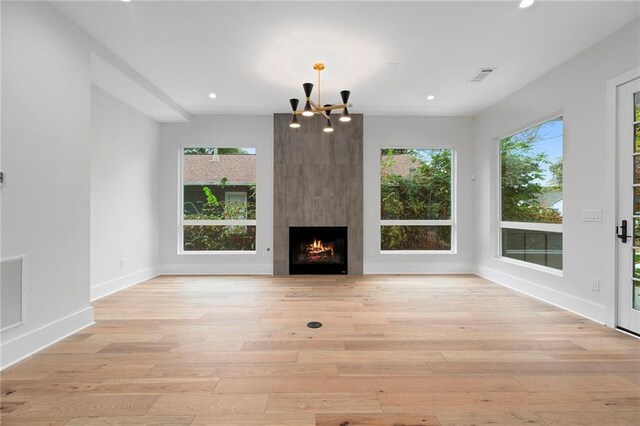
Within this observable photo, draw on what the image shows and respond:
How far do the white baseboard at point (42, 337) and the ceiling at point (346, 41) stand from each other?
270cm

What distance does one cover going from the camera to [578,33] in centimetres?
308

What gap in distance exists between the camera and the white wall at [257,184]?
5727 millimetres

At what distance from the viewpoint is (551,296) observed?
3.91 metres

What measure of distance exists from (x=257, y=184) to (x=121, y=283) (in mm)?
2575

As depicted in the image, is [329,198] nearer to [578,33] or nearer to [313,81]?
[313,81]

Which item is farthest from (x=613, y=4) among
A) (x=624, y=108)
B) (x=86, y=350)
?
(x=86, y=350)

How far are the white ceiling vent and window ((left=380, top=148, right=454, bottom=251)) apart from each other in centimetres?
184

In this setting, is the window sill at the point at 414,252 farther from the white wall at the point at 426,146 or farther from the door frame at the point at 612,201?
the door frame at the point at 612,201

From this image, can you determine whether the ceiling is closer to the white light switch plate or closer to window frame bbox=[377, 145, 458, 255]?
window frame bbox=[377, 145, 458, 255]

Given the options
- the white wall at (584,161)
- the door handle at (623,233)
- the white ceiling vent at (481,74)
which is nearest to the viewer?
the door handle at (623,233)

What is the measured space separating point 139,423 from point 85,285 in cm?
200

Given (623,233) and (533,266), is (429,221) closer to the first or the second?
Answer: (533,266)

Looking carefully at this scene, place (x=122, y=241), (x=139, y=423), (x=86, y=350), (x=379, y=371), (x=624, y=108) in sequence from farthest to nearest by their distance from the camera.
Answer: (x=122, y=241), (x=624, y=108), (x=86, y=350), (x=379, y=371), (x=139, y=423)

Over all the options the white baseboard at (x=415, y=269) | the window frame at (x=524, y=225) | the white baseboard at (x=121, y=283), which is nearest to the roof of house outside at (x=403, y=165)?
the window frame at (x=524, y=225)
